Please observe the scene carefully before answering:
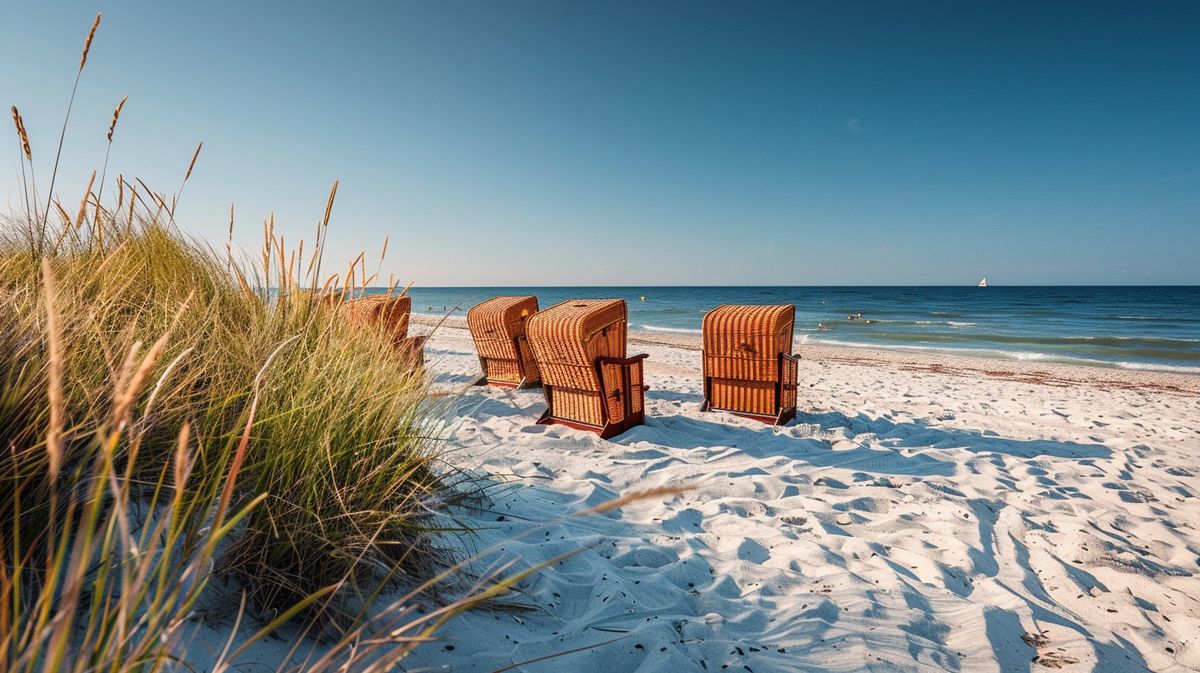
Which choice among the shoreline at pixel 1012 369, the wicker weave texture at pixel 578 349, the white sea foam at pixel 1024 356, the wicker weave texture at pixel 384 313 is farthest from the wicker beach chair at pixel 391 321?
the white sea foam at pixel 1024 356

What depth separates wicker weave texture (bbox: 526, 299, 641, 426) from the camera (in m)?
5.31

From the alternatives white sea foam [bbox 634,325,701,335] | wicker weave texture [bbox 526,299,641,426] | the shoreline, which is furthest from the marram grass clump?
white sea foam [bbox 634,325,701,335]

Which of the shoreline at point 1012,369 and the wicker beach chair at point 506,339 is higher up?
the wicker beach chair at point 506,339

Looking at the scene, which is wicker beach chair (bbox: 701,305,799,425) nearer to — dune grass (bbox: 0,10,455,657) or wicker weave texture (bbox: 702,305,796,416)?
wicker weave texture (bbox: 702,305,796,416)

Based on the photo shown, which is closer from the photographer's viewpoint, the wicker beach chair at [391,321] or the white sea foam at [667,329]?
the wicker beach chair at [391,321]

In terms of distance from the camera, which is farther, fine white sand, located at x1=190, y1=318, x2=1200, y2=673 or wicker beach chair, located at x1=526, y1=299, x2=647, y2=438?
wicker beach chair, located at x1=526, y1=299, x2=647, y2=438

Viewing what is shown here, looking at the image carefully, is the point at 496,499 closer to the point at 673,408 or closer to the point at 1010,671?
the point at 1010,671

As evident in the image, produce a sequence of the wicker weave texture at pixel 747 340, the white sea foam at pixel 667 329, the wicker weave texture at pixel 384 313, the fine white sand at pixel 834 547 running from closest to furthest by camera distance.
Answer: the fine white sand at pixel 834 547 < the wicker weave texture at pixel 384 313 < the wicker weave texture at pixel 747 340 < the white sea foam at pixel 667 329

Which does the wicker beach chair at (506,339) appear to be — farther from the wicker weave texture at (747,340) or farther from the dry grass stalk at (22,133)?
the dry grass stalk at (22,133)

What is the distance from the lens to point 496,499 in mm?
3145

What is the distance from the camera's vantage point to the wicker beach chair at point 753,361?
6020mm

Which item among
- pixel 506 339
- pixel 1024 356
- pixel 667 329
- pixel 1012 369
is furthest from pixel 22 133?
pixel 667 329

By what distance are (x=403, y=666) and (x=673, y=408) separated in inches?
215

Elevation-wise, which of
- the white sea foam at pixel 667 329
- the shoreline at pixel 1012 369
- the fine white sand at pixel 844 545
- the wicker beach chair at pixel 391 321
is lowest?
the shoreline at pixel 1012 369
